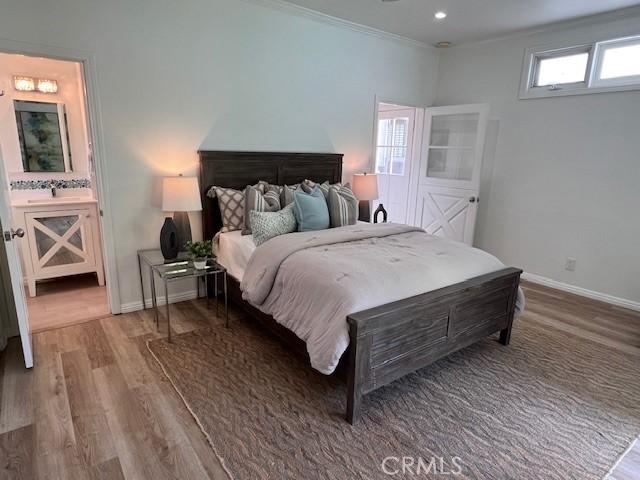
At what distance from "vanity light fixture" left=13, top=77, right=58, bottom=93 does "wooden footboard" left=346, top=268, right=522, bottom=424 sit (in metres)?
4.01

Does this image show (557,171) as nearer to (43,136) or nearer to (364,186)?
(364,186)

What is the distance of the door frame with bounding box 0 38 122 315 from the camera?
262 centimetres

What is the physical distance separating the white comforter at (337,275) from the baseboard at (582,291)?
1.65 meters

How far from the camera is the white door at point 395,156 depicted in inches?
213

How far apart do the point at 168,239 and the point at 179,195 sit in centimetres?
38

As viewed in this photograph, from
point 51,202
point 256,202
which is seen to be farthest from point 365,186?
point 51,202

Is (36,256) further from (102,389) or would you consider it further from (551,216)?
(551,216)

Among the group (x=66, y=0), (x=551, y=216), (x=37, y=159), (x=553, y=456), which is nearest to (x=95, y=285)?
(x=37, y=159)

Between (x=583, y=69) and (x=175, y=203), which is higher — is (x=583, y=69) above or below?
above

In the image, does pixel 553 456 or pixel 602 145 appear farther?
pixel 602 145

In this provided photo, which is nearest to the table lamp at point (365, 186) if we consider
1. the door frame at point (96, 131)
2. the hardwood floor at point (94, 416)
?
the door frame at point (96, 131)

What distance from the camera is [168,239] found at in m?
3.16

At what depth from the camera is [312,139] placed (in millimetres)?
4195

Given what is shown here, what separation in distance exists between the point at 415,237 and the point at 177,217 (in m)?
2.09
